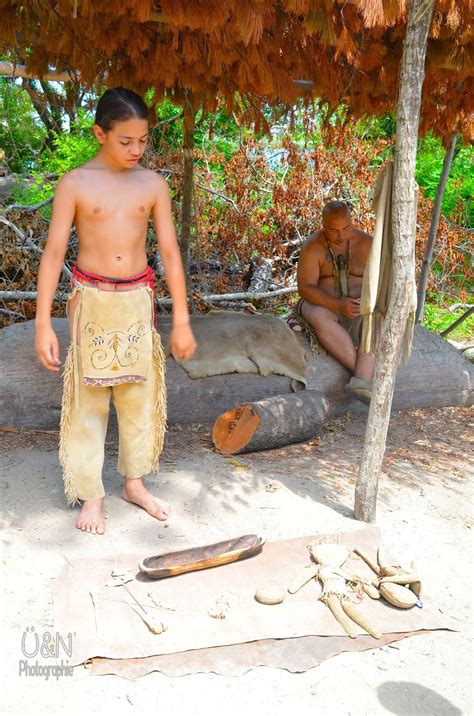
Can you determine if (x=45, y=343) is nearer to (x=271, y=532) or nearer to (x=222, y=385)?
(x=271, y=532)

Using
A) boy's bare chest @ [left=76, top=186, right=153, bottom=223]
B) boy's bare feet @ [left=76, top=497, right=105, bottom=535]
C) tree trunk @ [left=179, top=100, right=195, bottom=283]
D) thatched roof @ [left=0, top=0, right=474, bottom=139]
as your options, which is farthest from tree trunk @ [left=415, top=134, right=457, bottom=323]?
boy's bare feet @ [left=76, top=497, right=105, bottom=535]

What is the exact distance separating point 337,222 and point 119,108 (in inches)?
101

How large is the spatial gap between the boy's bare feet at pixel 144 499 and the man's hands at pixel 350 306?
7.54ft

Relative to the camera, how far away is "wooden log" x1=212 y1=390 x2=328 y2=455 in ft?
14.4

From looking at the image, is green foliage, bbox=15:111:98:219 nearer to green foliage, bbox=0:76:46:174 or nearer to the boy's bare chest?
green foliage, bbox=0:76:46:174

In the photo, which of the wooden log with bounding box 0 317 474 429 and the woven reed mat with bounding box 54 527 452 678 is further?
the wooden log with bounding box 0 317 474 429

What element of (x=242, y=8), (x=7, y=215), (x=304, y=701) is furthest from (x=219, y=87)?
(x=304, y=701)

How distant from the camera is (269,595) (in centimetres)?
287

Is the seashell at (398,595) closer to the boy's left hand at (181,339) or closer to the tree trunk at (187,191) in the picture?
the boy's left hand at (181,339)

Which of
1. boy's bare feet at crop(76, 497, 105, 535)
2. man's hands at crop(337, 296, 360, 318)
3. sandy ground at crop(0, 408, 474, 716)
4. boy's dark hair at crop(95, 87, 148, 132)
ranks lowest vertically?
sandy ground at crop(0, 408, 474, 716)

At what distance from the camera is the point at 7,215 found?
6.91 metres

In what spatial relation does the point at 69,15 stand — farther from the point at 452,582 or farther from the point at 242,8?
the point at 452,582

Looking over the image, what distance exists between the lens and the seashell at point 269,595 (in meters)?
2.86

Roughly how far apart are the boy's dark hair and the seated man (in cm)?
248
